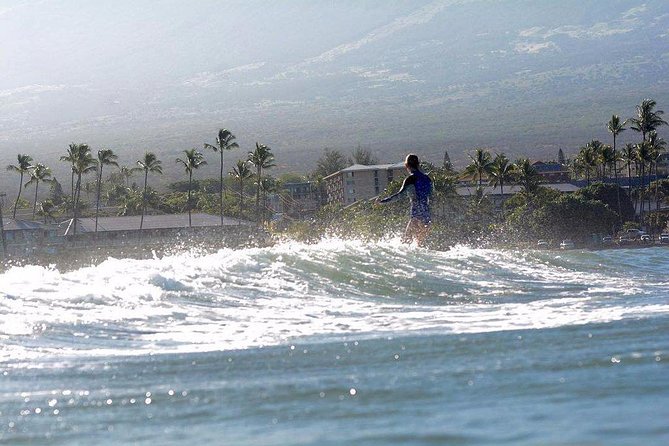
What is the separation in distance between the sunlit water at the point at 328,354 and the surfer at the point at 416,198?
90.3 inches

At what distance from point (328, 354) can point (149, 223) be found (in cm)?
8724

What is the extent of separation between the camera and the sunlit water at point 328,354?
21.2 ft

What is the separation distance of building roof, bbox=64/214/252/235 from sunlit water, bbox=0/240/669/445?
77.2 meters

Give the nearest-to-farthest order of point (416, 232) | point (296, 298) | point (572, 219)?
point (296, 298) < point (416, 232) < point (572, 219)

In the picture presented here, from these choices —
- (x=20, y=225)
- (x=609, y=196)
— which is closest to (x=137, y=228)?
(x=20, y=225)

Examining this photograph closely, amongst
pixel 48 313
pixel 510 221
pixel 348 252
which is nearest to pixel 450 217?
pixel 510 221

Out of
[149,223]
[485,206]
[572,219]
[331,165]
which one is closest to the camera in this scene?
[572,219]

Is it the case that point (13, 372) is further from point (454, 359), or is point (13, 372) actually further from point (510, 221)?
point (510, 221)

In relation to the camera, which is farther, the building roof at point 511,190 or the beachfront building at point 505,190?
the building roof at point 511,190

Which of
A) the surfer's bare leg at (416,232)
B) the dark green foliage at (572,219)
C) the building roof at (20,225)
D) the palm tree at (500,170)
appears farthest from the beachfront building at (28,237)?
the surfer's bare leg at (416,232)

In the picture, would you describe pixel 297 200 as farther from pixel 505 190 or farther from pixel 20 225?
pixel 20 225

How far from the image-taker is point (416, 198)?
17766mm

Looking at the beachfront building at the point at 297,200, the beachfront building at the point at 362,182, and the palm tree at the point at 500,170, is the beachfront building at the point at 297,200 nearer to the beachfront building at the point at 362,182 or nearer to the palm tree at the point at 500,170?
the beachfront building at the point at 362,182

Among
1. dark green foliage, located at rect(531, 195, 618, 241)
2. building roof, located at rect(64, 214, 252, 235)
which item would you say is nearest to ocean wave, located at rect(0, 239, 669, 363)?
dark green foliage, located at rect(531, 195, 618, 241)
